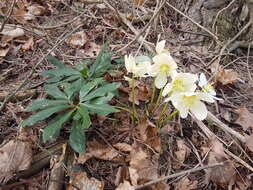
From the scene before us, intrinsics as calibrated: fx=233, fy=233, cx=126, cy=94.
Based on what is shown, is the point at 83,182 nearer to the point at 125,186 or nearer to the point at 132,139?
the point at 125,186

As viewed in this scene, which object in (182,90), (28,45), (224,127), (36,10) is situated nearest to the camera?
(182,90)

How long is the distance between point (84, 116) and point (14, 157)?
1.24 ft

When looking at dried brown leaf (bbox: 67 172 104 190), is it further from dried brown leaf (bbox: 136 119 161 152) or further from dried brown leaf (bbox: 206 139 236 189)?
dried brown leaf (bbox: 206 139 236 189)

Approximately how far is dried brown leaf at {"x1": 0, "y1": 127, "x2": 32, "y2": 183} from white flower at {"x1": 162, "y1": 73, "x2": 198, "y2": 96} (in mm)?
719

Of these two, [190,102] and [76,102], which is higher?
[190,102]

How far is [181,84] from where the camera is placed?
1014 mm

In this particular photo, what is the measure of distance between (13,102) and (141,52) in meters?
1.02

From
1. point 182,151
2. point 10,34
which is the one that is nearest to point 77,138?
point 182,151

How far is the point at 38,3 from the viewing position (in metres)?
2.51

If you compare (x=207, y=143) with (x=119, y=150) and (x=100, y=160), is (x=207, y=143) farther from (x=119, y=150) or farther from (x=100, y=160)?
(x=100, y=160)

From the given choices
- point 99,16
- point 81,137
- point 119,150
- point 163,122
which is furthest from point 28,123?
point 99,16

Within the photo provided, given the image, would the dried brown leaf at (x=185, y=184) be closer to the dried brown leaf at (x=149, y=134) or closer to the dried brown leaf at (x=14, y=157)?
the dried brown leaf at (x=149, y=134)

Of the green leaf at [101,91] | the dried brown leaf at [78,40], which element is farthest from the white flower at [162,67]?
the dried brown leaf at [78,40]

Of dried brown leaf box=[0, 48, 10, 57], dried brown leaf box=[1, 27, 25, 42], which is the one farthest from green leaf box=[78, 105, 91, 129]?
dried brown leaf box=[1, 27, 25, 42]
